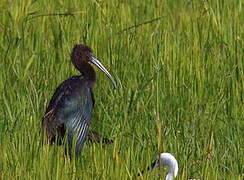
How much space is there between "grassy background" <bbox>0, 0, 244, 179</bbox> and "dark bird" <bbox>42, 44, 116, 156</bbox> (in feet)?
0.32

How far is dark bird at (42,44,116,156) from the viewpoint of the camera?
18.8ft

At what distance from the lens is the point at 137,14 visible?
7664 mm

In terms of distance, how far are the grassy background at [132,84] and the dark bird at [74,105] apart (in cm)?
10

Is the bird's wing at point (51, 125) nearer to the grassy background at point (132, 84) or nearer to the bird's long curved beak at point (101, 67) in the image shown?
the grassy background at point (132, 84)

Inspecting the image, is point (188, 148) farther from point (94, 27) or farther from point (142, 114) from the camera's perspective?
point (94, 27)

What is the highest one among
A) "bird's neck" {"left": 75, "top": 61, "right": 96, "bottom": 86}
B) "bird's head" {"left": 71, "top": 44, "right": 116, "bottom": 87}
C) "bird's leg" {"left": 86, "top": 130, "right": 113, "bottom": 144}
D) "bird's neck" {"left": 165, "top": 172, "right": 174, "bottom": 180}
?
"bird's head" {"left": 71, "top": 44, "right": 116, "bottom": 87}

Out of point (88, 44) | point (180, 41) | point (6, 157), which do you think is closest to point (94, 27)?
point (88, 44)

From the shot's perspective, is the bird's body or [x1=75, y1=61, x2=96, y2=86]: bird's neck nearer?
the bird's body

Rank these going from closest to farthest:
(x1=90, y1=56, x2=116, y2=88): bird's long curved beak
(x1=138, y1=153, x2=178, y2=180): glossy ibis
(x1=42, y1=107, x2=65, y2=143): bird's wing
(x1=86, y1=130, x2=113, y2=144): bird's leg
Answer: (x1=138, y1=153, x2=178, y2=180): glossy ibis
(x1=86, y1=130, x2=113, y2=144): bird's leg
(x1=42, y1=107, x2=65, y2=143): bird's wing
(x1=90, y1=56, x2=116, y2=88): bird's long curved beak

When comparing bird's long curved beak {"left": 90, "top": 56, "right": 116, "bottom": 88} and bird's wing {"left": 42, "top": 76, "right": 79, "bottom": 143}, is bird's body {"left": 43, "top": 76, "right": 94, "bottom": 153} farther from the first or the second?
bird's long curved beak {"left": 90, "top": 56, "right": 116, "bottom": 88}

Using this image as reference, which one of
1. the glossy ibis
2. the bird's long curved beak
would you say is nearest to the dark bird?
the bird's long curved beak

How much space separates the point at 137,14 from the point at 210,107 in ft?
6.63

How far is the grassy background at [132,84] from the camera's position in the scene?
4.71 meters

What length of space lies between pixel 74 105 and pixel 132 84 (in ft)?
1.26
